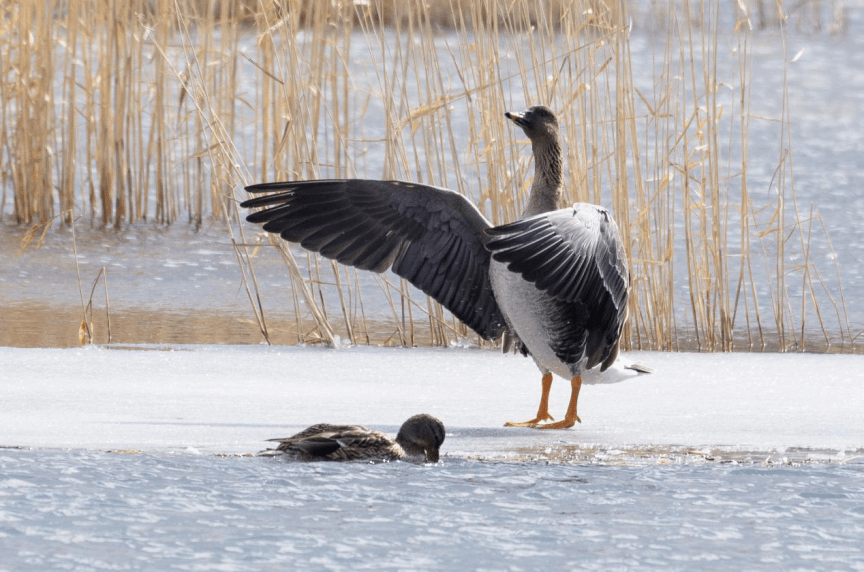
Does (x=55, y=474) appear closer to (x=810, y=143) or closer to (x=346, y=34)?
(x=346, y=34)

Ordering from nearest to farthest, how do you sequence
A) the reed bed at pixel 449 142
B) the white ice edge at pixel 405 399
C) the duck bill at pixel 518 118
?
the white ice edge at pixel 405 399 < the duck bill at pixel 518 118 < the reed bed at pixel 449 142

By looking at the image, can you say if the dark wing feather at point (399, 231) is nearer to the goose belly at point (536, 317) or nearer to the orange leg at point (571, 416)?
the goose belly at point (536, 317)

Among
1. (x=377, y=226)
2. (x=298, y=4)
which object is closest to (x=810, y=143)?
(x=298, y=4)

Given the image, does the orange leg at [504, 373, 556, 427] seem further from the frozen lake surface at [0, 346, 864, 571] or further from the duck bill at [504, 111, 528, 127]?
the duck bill at [504, 111, 528, 127]

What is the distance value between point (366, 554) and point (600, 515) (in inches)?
23.6

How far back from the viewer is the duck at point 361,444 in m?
3.54

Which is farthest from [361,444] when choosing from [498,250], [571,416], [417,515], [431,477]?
[571,416]

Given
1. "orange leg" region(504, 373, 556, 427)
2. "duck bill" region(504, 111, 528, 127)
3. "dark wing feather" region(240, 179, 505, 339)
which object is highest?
"duck bill" region(504, 111, 528, 127)

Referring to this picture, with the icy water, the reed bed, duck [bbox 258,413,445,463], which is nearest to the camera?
the icy water

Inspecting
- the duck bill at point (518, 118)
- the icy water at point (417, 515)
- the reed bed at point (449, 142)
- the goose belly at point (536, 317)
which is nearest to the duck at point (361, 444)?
the icy water at point (417, 515)

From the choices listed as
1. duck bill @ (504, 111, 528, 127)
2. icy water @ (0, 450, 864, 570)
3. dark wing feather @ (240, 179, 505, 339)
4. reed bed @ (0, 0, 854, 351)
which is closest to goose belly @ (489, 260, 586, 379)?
dark wing feather @ (240, 179, 505, 339)

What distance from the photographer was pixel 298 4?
5.77m

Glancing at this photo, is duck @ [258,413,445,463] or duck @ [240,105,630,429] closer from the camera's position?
duck @ [258,413,445,463]

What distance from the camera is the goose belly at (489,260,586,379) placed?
4.18 metres
